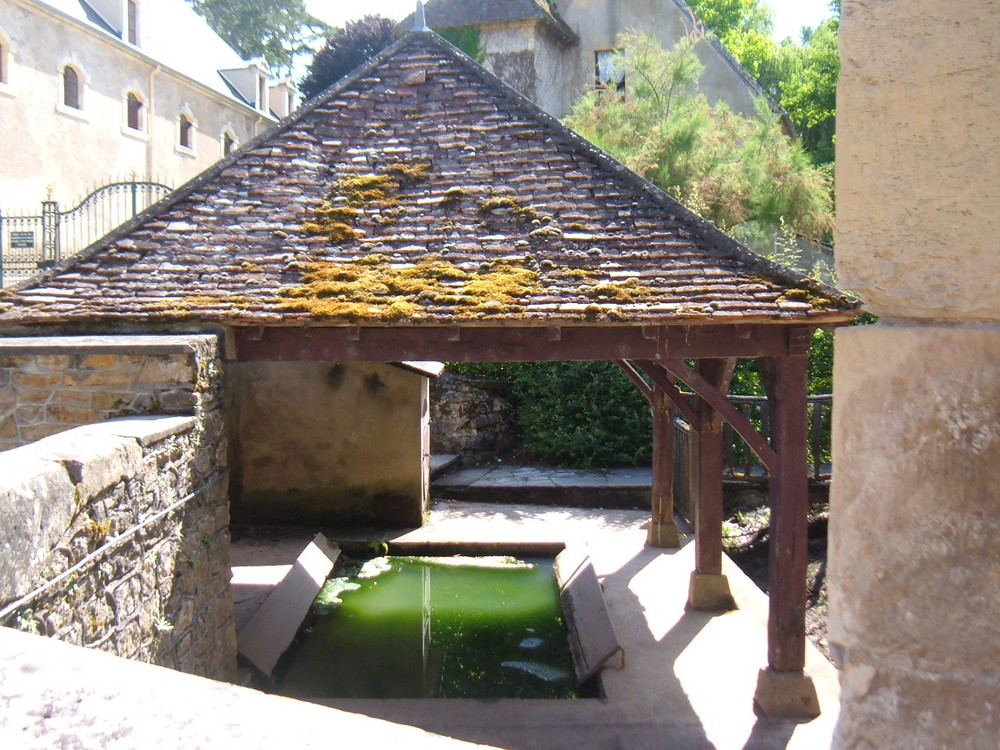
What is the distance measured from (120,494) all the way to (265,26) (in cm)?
3389

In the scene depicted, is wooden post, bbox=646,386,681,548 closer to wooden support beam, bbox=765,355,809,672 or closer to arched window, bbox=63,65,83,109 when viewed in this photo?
wooden support beam, bbox=765,355,809,672

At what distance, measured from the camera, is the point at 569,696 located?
6.22 m

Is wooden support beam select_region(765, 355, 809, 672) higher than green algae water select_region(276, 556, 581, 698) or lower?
higher

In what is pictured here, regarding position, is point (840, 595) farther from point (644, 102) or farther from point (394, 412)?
point (644, 102)

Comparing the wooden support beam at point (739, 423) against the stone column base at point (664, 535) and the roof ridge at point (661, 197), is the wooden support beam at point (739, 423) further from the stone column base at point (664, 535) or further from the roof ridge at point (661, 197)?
the stone column base at point (664, 535)

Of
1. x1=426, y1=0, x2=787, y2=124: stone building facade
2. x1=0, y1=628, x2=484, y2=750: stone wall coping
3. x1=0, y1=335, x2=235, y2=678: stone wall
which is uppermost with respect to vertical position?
x1=426, y1=0, x2=787, y2=124: stone building facade

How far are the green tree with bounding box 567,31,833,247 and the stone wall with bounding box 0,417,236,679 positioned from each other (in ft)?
32.7

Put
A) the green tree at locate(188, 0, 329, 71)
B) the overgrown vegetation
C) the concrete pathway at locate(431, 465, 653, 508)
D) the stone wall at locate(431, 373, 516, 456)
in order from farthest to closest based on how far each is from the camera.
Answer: the green tree at locate(188, 0, 329, 71), the stone wall at locate(431, 373, 516, 456), the overgrown vegetation, the concrete pathway at locate(431, 465, 653, 508)

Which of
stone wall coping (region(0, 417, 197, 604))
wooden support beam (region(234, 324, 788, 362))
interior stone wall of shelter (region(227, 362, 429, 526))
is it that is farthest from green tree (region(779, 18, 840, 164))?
stone wall coping (region(0, 417, 197, 604))

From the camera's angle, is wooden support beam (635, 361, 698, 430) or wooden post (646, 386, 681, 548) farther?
wooden post (646, 386, 681, 548)

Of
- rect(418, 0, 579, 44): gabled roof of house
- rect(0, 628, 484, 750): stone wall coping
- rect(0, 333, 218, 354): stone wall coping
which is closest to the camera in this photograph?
rect(0, 628, 484, 750): stone wall coping

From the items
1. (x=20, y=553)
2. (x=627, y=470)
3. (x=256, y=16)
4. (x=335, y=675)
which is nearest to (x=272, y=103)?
(x=256, y=16)

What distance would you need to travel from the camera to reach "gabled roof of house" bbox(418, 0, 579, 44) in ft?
60.7

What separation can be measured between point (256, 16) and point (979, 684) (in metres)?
36.4
